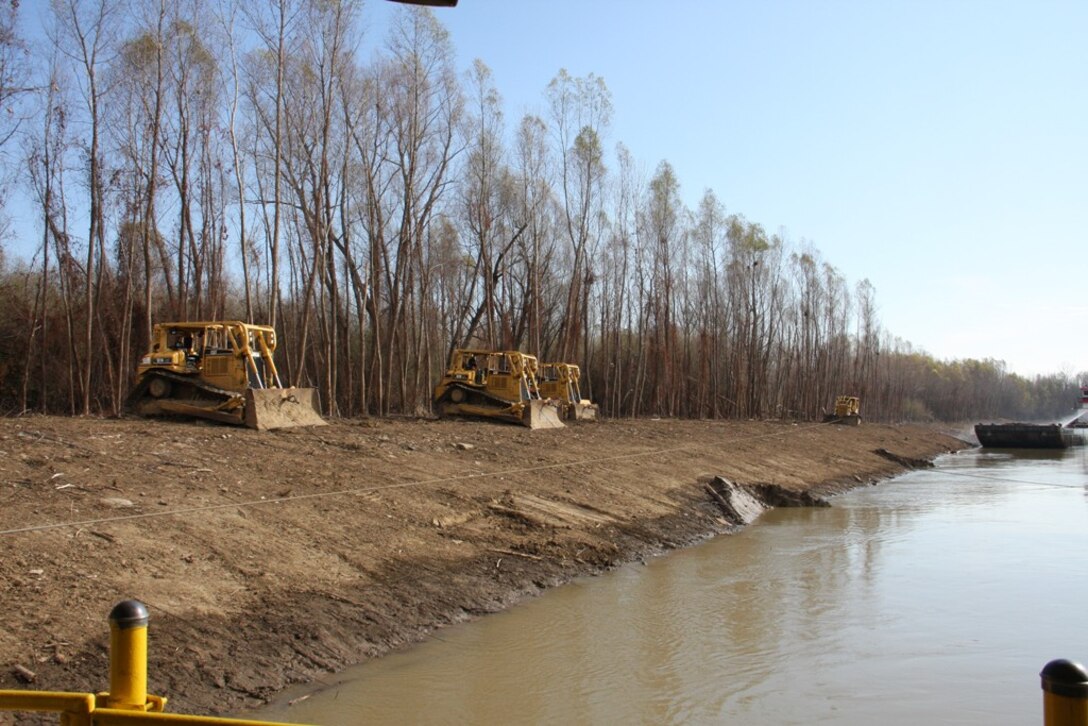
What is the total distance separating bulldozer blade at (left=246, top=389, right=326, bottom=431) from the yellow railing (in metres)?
14.8

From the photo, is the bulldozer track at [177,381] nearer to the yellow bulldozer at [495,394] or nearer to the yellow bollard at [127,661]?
the yellow bulldozer at [495,394]

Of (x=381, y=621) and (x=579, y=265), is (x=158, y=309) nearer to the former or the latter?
(x=579, y=265)

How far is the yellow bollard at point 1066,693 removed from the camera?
246 cm

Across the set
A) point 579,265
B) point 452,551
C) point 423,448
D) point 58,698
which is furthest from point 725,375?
point 58,698

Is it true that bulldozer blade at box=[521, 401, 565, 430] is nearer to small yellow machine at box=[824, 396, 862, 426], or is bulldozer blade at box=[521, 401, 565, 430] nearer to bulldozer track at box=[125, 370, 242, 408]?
bulldozer track at box=[125, 370, 242, 408]

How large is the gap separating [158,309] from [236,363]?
17.0 m

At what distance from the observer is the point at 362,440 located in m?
17.2

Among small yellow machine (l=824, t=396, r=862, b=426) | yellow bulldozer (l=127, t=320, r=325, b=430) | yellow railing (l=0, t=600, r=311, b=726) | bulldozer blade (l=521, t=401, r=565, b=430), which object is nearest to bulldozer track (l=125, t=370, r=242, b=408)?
yellow bulldozer (l=127, t=320, r=325, b=430)

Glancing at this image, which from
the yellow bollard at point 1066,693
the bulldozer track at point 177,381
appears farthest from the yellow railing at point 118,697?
the bulldozer track at point 177,381

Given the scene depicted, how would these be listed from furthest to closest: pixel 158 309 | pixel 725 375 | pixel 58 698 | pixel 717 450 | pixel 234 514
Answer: pixel 725 375 < pixel 158 309 < pixel 717 450 < pixel 234 514 < pixel 58 698

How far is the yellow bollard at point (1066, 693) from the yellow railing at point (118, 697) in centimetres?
252

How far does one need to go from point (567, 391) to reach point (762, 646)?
26.3m

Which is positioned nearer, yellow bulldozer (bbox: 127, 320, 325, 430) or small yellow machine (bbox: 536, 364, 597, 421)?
yellow bulldozer (bbox: 127, 320, 325, 430)

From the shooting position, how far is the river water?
7176 mm
